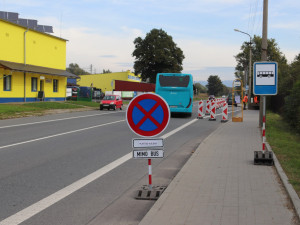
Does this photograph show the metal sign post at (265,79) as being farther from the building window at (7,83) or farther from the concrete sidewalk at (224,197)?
the building window at (7,83)

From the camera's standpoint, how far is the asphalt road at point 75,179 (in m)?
5.20

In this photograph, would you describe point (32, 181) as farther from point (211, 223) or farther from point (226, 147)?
point (226, 147)

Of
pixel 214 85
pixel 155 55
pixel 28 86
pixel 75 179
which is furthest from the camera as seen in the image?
pixel 214 85

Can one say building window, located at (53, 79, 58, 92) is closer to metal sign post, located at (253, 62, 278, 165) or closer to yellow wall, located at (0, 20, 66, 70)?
yellow wall, located at (0, 20, 66, 70)

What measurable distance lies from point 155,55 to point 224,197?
2928 inches

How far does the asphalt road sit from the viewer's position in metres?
5.20

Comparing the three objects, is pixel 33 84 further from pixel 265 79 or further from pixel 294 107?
pixel 265 79

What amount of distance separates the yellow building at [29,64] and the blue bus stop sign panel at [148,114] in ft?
89.5

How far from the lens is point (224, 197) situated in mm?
5664

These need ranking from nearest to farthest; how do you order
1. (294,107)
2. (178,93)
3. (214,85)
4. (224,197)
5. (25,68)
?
(224,197) < (294,107) < (178,93) < (25,68) < (214,85)

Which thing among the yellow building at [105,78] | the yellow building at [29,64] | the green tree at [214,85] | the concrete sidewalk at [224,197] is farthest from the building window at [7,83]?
the green tree at [214,85]

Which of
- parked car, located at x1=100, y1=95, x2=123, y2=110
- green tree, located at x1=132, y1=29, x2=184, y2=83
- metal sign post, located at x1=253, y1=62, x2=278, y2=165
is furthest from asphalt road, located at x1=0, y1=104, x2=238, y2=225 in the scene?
green tree, located at x1=132, y1=29, x2=184, y2=83

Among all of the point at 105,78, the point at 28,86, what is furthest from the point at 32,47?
the point at 105,78

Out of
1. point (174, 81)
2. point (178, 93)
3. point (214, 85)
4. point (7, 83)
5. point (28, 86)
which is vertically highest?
point (214, 85)
